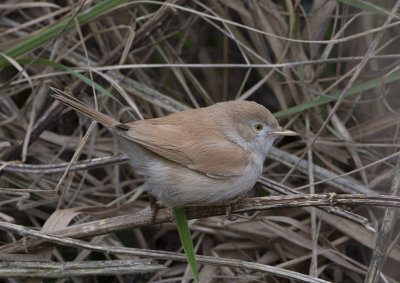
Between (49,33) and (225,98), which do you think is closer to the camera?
(49,33)

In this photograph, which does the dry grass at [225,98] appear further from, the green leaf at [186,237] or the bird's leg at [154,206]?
the green leaf at [186,237]

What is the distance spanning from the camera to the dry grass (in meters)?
3.43

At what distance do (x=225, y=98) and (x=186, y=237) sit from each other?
181 cm

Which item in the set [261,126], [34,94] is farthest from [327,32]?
[34,94]

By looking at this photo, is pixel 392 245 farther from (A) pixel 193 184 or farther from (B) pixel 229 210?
(A) pixel 193 184

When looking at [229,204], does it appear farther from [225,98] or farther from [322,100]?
[225,98]

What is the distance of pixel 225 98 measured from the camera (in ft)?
14.3

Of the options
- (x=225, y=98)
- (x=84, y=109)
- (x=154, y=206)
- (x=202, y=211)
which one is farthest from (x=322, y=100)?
(x=84, y=109)

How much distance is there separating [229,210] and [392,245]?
3.49ft

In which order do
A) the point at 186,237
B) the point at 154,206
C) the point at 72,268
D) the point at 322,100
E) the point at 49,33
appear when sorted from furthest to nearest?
the point at 322,100 → the point at 49,33 → the point at 154,206 → the point at 72,268 → the point at 186,237

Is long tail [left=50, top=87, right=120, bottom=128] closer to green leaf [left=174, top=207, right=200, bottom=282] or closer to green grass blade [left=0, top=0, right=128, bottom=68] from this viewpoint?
green leaf [left=174, top=207, right=200, bottom=282]

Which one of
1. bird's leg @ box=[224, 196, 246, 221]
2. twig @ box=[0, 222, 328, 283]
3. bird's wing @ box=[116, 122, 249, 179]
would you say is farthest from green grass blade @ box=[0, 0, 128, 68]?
bird's leg @ box=[224, 196, 246, 221]

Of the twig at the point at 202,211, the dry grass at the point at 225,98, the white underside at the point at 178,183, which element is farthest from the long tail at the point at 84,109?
the twig at the point at 202,211

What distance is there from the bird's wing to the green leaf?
10.6 inches
